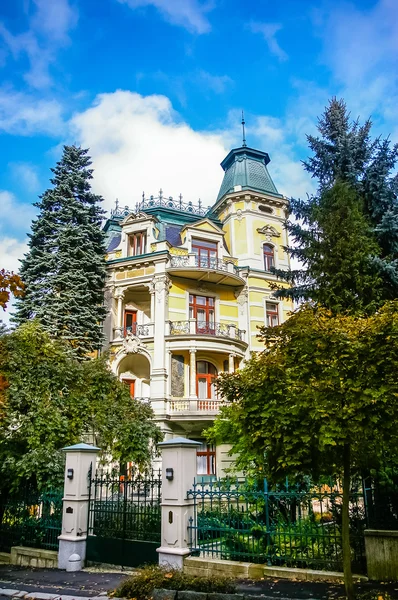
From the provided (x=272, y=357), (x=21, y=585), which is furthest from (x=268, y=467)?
(x=21, y=585)

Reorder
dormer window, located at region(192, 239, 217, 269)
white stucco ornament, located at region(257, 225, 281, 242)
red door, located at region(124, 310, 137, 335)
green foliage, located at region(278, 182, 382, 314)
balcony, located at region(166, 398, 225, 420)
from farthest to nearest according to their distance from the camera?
white stucco ornament, located at region(257, 225, 281, 242), red door, located at region(124, 310, 137, 335), dormer window, located at region(192, 239, 217, 269), balcony, located at region(166, 398, 225, 420), green foliage, located at region(278, 182, 382, 314)

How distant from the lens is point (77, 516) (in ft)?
36.2

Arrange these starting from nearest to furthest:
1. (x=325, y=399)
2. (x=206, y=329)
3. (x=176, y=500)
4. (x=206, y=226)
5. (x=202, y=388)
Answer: (x=325, y=399), (x=176, y=500), (x=202, y=388), (x=206, y=329), (x=206, y=226)

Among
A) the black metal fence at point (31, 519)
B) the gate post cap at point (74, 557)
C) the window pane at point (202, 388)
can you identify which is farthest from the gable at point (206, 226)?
the gate post cap at point (74, 557)

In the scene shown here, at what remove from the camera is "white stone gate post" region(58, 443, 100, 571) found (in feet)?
35.6

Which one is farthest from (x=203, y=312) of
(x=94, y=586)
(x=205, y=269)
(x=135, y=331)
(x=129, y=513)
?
(x=94, y=586)

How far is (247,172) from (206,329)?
10983 millimetres

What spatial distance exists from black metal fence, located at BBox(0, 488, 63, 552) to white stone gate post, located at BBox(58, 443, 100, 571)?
602 mm

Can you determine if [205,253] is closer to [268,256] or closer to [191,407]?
[268,256]

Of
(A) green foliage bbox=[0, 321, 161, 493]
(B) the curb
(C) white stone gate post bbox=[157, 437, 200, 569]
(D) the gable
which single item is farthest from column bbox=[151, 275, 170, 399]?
(B) the curb

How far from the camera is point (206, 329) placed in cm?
2638

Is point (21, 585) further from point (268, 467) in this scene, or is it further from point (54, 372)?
point (54, 372)

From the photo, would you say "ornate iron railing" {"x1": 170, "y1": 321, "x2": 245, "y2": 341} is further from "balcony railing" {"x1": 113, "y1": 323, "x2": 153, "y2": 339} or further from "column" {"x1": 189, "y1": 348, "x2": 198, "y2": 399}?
"balcony railing" {"x1": 113, "y1": 323, "x2": 153, "y2": 339}

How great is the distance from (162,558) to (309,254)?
942cm
